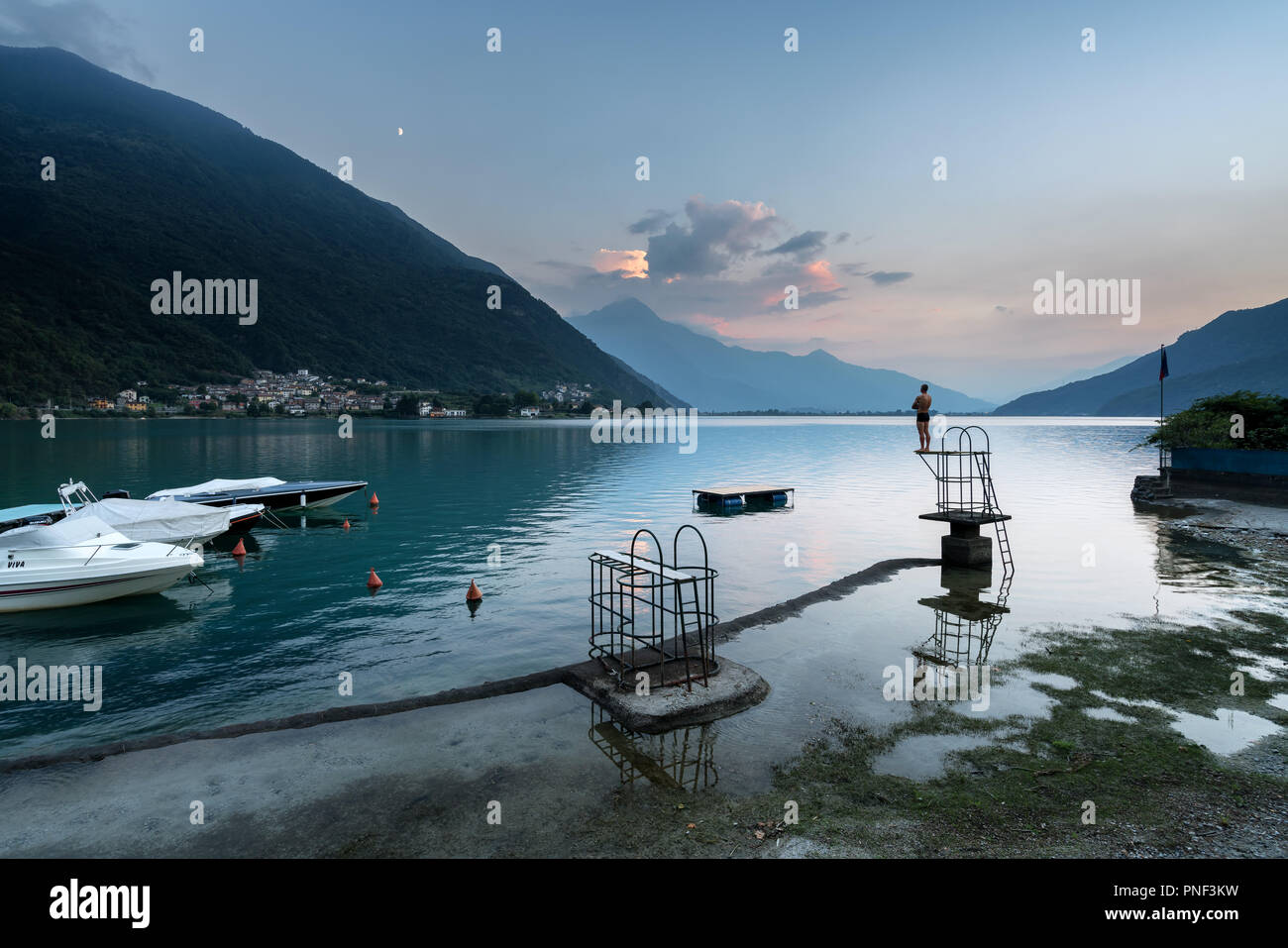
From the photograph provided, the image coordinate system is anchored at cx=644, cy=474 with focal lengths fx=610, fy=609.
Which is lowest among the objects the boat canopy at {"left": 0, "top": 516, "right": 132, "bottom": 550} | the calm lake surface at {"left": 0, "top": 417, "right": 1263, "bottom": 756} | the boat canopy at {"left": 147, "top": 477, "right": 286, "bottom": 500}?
the calm lake surface at {"left": 0, "top": 417, "right": 1263, "bottom": 756}

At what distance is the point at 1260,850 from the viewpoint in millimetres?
7016

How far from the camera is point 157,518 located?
26.8 m

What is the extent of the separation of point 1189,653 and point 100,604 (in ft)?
108

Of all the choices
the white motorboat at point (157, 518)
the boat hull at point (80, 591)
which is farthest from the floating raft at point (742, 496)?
the boat hull at point (80, 591)

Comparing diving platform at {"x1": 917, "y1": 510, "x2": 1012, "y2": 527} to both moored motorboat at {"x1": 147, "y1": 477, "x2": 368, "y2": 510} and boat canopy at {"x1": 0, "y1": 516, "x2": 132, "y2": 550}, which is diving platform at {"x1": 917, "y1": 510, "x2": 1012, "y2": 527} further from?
moored motorboat at {"x1": 147, "y1": 477, "x2": 368, "y2": 510}

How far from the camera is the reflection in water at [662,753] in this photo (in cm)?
912

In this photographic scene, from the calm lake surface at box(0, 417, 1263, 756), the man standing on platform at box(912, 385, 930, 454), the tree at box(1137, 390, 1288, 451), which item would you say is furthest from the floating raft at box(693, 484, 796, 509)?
the tree at box(1137, 390, 1288, 451)

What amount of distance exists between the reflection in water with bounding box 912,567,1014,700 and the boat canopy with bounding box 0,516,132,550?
Answer: 26211mm

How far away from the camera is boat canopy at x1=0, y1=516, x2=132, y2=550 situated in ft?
65.9

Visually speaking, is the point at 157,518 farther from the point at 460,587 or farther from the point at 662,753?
the point at 662,753

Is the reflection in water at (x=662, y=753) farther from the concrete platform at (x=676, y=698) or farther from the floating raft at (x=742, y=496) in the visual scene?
the floating raft at (x=742, y=496)

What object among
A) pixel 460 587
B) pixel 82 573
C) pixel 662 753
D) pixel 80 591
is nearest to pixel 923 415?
pixel 662 753
